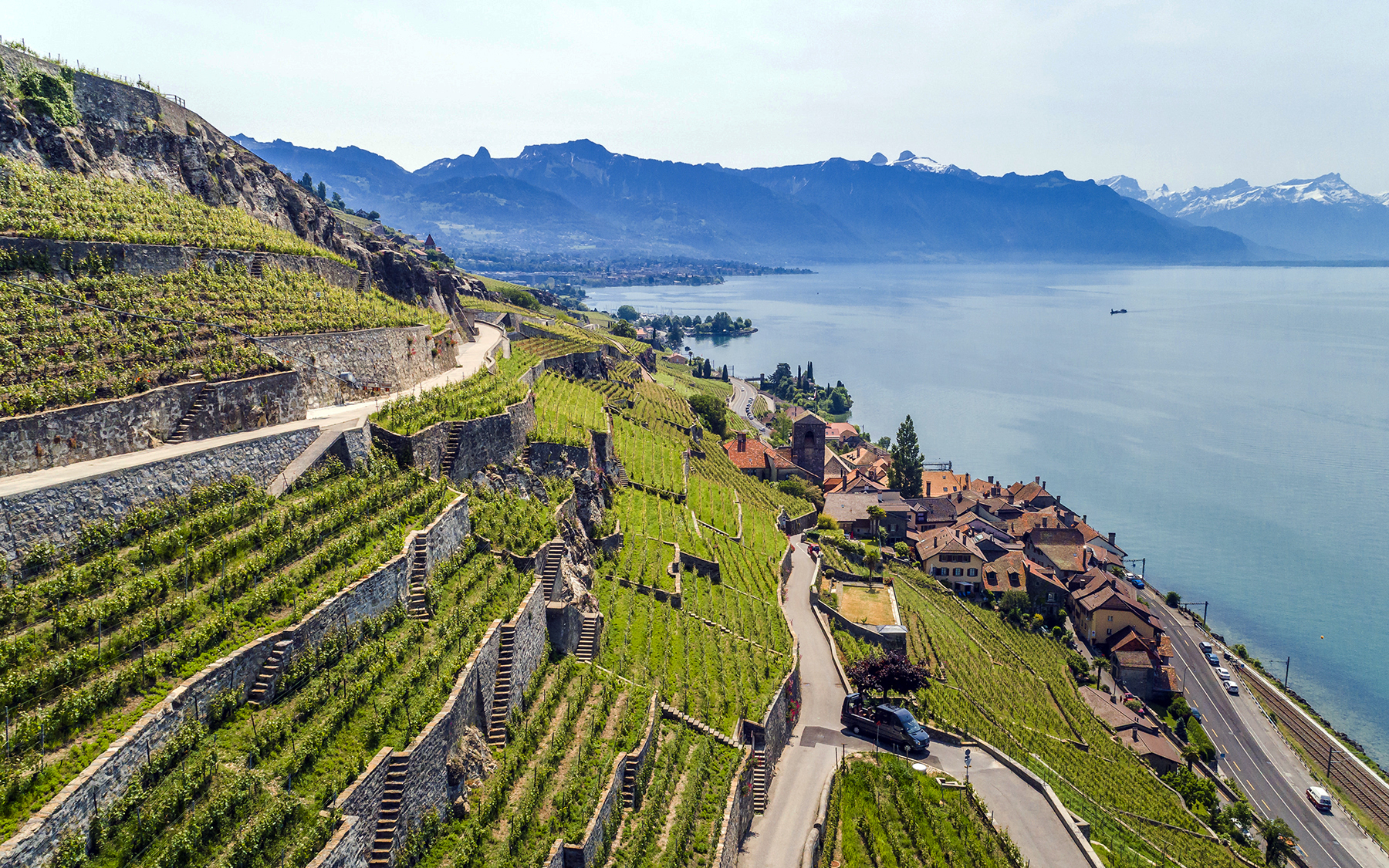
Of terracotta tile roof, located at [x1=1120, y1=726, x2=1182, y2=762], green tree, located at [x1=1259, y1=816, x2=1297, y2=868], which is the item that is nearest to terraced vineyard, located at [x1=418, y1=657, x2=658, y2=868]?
green tree, located at [x1=1259, y1=816, x2=1297, y2=868]

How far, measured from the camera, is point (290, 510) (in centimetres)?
2255

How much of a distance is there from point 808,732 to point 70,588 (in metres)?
25.4

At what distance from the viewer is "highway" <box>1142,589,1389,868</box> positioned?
151ft

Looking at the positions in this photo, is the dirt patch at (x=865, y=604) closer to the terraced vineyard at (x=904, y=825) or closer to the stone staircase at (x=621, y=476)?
the stone staircase at (x=621, y=476)

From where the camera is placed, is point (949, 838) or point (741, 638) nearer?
point (949, 838)

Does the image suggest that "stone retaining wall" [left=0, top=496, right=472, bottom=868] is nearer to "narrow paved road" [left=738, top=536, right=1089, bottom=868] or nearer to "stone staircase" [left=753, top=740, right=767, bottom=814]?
"stone staircase" [left=753, top=740, right=767, bottom=814]

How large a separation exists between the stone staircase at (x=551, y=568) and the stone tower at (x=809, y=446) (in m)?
62.6

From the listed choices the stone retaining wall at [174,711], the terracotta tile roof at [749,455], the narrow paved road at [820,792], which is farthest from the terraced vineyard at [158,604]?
the terracotta tile roof at [749,455]

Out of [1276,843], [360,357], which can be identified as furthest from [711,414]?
[1276,843]

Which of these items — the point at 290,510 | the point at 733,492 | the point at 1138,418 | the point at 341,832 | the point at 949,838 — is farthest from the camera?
the point at 1138,418

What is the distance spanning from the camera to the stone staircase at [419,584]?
22.3 meters

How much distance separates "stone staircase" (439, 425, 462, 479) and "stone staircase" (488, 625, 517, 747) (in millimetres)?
8696

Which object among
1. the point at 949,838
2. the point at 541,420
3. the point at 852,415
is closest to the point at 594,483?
the point at 541,420

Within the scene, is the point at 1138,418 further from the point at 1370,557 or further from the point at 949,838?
the point at 949,838
